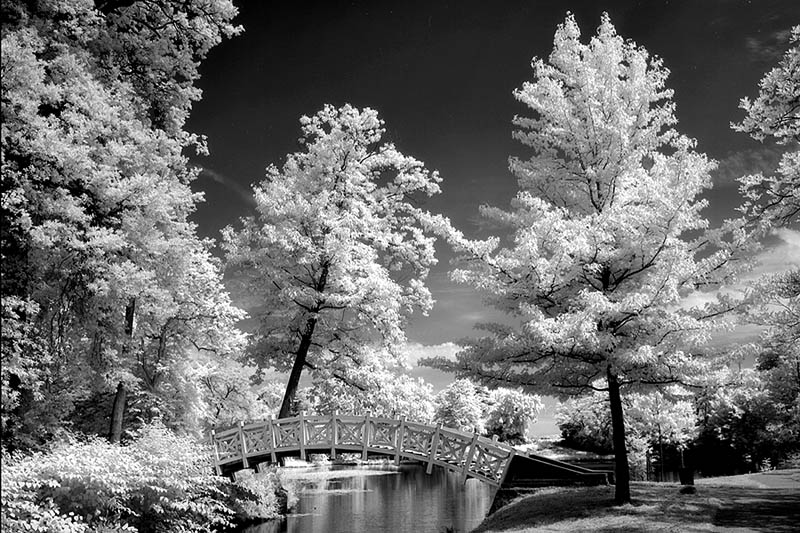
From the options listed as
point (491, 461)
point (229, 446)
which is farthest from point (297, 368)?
point (491, 461)

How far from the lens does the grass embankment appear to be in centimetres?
1173

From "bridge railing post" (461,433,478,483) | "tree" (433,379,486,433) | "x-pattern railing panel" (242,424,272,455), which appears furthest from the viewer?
"tree" (433,379,486,433)

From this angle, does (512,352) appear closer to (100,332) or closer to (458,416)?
(100,332)

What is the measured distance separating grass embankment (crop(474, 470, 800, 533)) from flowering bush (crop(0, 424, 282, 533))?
835cm

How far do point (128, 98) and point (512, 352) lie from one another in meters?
12.6

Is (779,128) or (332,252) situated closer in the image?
(779,128)

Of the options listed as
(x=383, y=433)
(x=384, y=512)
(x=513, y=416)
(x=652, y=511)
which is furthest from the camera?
(x=513, y=416)

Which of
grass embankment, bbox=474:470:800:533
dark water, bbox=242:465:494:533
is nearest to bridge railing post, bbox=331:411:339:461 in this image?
dark water, bbox=242:465:494:533

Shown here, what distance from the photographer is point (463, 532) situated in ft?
72.0

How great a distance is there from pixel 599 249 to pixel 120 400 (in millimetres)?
15243

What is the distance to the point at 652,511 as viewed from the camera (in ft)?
43.2

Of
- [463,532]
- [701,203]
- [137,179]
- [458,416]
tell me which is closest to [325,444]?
[463,532]

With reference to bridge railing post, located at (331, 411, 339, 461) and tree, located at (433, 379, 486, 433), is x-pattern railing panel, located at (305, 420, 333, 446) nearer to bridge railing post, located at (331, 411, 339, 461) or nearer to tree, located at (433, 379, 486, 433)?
bridge railing post, located at (331, 411, 339, 461)

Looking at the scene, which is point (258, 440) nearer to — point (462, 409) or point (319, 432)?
point (319, 432)
